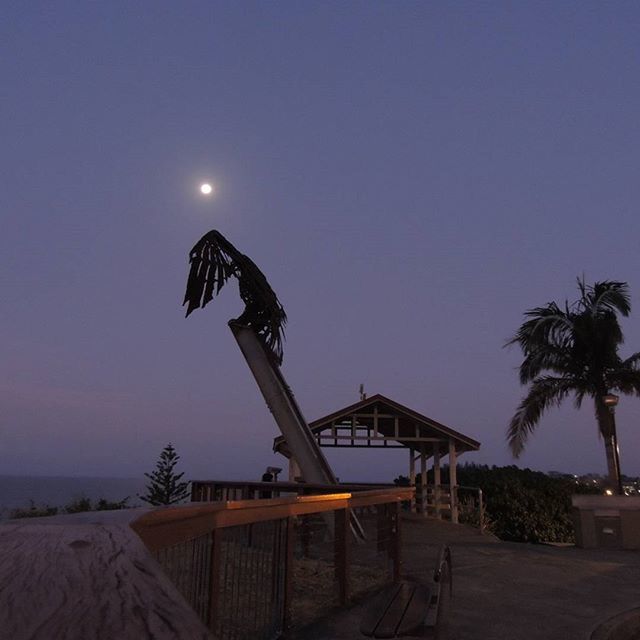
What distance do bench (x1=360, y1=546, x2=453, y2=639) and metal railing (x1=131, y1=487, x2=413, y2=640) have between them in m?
1.03

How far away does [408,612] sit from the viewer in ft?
13.3

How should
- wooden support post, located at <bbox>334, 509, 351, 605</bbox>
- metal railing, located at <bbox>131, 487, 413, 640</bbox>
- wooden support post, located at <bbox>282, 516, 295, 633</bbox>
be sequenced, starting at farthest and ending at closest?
1. wooden support post, located at <bbox>334, 509, 351, 605</bbox>
2. wooden support post, located at <bbox>282, 516, 295, 633</bbox>
3. metal railing, located at <bbox>131, 487, 413, 640</bbox>

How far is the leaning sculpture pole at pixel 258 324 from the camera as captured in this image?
1416 cm

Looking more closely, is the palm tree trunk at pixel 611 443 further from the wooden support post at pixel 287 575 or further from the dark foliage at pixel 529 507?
the wooden support post at pixel 287 575

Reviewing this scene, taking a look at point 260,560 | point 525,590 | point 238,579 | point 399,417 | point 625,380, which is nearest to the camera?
point 238,579

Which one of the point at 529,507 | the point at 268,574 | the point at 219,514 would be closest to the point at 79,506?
the point at 268,574

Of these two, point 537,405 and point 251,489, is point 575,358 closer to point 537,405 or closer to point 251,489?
point 537,405

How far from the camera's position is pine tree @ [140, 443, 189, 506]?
2978cm

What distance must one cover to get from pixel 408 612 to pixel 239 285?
42.7ft

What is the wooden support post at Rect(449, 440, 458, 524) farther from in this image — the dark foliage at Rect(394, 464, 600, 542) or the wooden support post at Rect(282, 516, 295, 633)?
the wooden support post at Rect(282, 516, 295, 633)

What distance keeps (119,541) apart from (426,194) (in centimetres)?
3631

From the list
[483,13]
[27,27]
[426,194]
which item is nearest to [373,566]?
[483,13]

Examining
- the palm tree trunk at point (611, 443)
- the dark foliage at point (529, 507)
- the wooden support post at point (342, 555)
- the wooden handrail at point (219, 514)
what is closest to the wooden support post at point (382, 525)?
the wooden handrail at point (219, 514)

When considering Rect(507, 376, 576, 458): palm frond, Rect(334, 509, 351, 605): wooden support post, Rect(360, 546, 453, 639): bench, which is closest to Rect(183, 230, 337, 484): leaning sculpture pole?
Rect(334, 509, 351, 605): wooden support post
